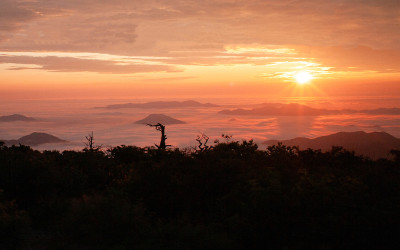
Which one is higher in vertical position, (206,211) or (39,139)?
(206,211)

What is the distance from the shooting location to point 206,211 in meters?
9.62

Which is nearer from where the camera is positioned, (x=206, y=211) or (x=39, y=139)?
(x=206, y=211)

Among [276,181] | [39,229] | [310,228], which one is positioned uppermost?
[276,181]

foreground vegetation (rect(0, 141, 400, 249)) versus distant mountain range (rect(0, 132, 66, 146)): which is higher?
foreground vegetation (rect(0, 141, 400, 249))

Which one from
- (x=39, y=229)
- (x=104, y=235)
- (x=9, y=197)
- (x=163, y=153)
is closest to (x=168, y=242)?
(x=104, y=235)

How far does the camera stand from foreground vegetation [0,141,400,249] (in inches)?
299

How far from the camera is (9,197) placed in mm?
10688

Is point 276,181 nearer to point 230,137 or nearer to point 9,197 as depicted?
point 9,197

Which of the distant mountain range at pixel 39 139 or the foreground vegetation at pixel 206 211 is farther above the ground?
the foreground vegetation at pixel 206 211

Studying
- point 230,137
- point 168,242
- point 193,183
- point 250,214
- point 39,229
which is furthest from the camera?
point 230,137

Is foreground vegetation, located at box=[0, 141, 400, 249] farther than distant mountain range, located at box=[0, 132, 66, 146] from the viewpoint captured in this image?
No

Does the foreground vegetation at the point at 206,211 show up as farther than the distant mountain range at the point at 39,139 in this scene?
No

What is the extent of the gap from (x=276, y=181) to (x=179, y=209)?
269 centimetres

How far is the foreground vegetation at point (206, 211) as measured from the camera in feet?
25.0
